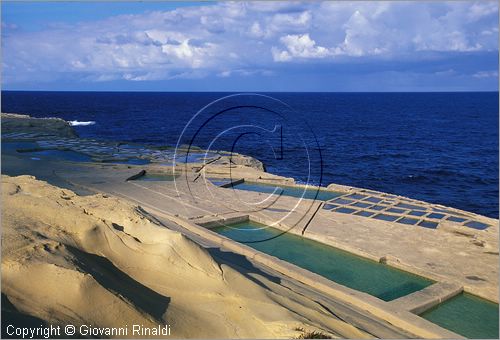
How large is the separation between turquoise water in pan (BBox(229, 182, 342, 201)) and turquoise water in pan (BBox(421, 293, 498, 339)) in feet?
36.6

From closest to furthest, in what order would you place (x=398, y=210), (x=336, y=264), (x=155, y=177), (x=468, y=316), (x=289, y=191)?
(x=468, y=316)
(x=336, y=264)
(x=398, y=210)
(x=289, y=191)
(x=155, y=177)

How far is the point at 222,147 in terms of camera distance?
6000 centimetres

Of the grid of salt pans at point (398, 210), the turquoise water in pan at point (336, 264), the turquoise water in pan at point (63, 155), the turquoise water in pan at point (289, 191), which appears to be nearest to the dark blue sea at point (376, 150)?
the turquoise water in pan at point (289, 191)

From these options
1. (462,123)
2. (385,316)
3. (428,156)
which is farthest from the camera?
(462,123)

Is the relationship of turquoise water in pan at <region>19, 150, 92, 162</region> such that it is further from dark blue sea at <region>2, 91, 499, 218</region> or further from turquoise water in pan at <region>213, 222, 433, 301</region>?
turquoise water in pan at <region>213, 222, 433, 301</region>

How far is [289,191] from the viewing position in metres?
25.9

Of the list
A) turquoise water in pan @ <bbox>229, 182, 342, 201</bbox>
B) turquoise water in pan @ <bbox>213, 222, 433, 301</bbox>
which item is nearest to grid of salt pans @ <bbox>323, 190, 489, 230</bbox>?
turquoise water in pan @ <bbox>229, 182, 342, 201</bbox>

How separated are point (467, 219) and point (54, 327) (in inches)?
728

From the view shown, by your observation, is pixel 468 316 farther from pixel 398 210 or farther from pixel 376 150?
pixel 376 150

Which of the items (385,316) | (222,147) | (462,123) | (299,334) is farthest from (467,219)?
(462,123)

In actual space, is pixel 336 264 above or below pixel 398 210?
below

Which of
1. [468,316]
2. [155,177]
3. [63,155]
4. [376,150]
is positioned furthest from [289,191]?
[376,150]

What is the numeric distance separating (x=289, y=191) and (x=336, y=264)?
1075 centimetres

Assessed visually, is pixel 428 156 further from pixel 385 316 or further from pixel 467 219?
pixel 385 316
